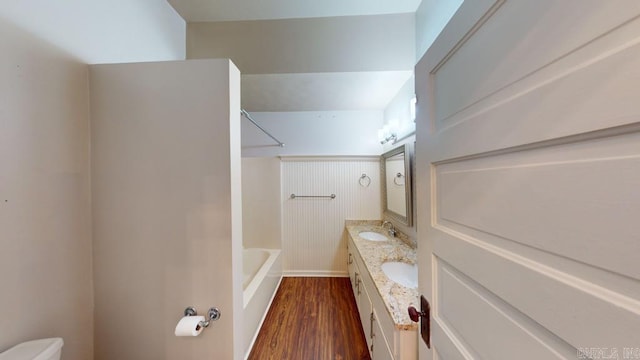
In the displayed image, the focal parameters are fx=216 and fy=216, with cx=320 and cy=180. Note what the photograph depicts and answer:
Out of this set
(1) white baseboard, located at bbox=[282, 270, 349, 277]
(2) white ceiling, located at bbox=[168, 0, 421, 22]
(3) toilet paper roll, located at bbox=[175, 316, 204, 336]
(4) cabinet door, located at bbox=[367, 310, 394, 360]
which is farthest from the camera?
(1) white baseboard, located at bbox=[282, 270, 349, 277]

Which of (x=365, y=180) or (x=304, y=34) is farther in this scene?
(x=365, y=180)

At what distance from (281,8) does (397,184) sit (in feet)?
6.65

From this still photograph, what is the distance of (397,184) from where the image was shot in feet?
8.29

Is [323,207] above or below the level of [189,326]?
above

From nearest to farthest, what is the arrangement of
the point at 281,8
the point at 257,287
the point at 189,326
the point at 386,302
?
1. the point at 189,326
2. the point at 386,302
3. the point at 281,8
4. the point at 257,287

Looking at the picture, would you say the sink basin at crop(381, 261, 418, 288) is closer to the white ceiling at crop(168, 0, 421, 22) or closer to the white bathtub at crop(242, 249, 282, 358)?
the white bathtub at crop(242, 249, 282, 358)

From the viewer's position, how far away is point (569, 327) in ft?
1.12

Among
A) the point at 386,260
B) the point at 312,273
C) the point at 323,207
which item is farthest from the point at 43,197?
the point at 312,273

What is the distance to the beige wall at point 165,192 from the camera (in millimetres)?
1099

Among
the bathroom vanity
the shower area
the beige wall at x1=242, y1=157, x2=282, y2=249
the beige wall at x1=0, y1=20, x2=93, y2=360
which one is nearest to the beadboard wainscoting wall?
the beige wall at x1=242, y1=157, x2=282, y2=249

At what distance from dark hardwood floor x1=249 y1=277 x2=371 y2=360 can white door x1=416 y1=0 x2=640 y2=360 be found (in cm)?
150

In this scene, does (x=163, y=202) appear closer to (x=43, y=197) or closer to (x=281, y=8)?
(x=43, y=197)

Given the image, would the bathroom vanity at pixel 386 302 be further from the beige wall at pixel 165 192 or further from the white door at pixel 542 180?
the beige wall at pixel 165 192

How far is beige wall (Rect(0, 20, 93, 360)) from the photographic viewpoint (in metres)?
0.83
